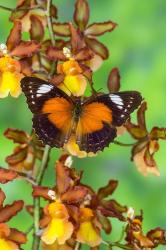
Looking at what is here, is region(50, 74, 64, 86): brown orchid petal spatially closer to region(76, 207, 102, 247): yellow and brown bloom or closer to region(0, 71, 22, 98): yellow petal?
region(0, 71, 22, 98): yellow petal

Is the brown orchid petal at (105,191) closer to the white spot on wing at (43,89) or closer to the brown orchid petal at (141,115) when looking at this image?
the brown orchid petal at (141,115)

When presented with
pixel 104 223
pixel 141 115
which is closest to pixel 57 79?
pixel 141 115

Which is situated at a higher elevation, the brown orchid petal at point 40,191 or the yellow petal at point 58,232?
the brown orchid petal at point 40,191

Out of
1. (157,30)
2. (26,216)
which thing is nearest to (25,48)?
(26,216)

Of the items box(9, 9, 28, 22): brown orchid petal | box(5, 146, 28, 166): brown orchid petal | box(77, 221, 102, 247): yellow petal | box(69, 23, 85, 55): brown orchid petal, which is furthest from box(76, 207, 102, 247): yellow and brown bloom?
box(9, 9, 28, 22): brown orchid petal

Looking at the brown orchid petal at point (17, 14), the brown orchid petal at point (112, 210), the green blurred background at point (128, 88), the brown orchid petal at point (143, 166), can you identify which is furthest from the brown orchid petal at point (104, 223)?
the green blurred background at point (128, 88)

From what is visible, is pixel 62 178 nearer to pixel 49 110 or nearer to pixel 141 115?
pixel 49 110

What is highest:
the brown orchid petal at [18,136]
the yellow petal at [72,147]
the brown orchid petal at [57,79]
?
the brown orchid petal at [57,79]
